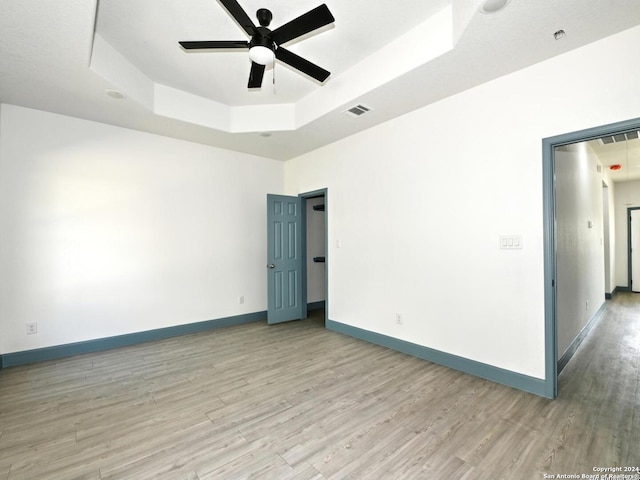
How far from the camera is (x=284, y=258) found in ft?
16.7

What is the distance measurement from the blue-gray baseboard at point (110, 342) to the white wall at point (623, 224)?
29.5 feet

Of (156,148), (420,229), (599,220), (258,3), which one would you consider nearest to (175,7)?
(258,3)

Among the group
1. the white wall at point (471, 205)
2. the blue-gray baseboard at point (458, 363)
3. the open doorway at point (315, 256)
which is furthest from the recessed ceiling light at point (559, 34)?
the open doorway at point (315, 256)

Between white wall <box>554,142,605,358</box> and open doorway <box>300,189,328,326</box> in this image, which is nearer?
white wall <box>554,142,605,358</box>

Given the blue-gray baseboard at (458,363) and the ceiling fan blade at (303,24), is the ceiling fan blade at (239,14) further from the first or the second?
the blue-gray baseboard at (458,363)

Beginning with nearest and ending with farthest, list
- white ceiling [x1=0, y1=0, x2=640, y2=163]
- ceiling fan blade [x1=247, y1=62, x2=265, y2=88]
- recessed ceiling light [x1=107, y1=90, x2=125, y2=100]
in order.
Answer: white ceiling [x1=0, y1=0, x2=640, y2=163] → ceiling fan blade [x1=247, y1=62, x2=265, y2=88] → recessed ceiling light [x1=107, y1=90, x2=125, y2=100]

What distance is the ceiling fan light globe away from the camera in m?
2.14

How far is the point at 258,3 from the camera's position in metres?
2.33

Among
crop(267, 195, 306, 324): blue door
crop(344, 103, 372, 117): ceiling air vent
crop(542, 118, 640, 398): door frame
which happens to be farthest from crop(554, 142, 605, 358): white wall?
crop(267, 195, 306, 324): blue door

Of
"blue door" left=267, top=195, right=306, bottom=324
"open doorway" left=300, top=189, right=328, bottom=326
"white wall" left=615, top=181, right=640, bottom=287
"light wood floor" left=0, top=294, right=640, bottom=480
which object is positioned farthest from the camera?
"white wall" left=615, top=181, right=640, bottom=287

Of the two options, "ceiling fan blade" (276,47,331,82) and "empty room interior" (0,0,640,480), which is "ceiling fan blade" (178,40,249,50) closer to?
"empty room interior" (0,0,640,480)

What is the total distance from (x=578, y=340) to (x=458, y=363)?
2002mm

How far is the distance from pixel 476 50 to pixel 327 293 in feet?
11.7

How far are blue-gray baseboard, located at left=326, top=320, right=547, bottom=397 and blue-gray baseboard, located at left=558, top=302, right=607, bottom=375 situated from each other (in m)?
0.71
